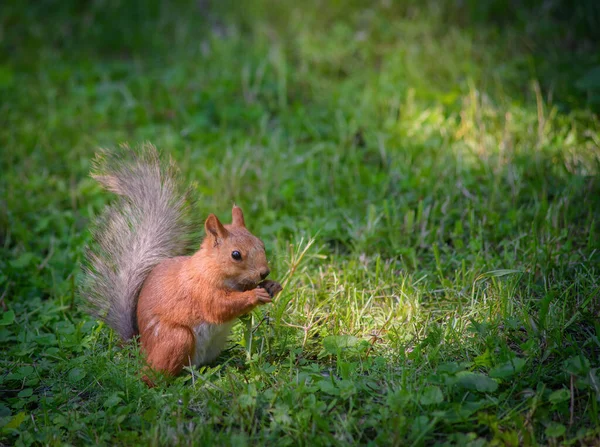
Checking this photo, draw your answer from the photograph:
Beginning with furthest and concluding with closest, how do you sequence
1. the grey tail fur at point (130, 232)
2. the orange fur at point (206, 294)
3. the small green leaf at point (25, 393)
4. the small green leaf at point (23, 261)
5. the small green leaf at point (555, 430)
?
the small green leaf at point (23, 261)
the grey tail fur at point (130, 232)
the small green leaf at point (25, 393)
the orange fur at point (206, 294)
the small green leaf at point (555, 430)

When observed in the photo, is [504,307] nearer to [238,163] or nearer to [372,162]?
[372,162]

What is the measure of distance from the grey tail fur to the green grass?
0.59 ft

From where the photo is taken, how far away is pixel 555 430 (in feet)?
6.26

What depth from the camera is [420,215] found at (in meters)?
3.11

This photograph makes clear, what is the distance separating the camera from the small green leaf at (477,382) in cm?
204

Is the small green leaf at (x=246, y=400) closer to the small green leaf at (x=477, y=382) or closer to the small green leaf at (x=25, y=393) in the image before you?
the small green leaf at (x=477, y=382)

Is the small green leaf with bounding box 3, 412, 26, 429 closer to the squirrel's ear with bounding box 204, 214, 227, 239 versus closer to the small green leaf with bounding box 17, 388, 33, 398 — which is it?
the small green leaf with bounding box 17, 388, 33, 398

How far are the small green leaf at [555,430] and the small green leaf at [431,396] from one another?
322 mm

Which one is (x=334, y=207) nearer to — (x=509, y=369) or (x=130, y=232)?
(x=130, y=232)

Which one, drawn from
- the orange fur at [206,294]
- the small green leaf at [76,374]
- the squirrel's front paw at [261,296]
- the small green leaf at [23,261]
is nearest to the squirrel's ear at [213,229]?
the orange fur at [206,294]

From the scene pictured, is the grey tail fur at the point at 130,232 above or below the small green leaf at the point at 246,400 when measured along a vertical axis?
above

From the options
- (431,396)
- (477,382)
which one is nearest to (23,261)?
(431,396)

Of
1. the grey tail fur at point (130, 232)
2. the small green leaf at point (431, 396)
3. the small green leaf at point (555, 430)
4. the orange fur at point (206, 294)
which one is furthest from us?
the grey tail fur at point (130, 232)

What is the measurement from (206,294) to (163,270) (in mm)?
270
